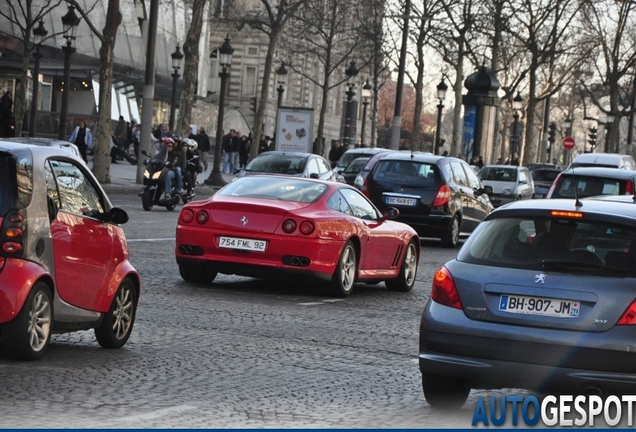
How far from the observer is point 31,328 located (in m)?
8.55

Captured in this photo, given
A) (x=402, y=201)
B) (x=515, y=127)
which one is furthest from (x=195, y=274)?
(x=515, y=127)

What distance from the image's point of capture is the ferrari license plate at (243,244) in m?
14.2

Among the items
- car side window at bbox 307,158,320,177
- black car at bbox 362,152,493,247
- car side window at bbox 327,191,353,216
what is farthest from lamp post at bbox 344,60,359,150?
car side window at bbox 327,191,353,216

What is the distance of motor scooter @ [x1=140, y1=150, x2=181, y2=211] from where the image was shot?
28.1m

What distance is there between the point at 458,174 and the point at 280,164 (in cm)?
578

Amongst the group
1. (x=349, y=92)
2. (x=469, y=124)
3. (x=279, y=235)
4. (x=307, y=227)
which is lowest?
(x=279, y=235)

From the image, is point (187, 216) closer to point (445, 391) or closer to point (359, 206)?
point (359, 206)

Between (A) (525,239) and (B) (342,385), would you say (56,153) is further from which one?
(A) (525,239)

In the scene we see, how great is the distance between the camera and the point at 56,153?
9234mm

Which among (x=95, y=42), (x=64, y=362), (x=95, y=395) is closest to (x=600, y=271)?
(x=95, y=395)

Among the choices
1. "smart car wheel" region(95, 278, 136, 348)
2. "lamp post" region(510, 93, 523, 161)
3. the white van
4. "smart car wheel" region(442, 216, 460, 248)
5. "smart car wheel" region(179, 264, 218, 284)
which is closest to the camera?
"smart car wheel" region(95, 278, 136, 348)

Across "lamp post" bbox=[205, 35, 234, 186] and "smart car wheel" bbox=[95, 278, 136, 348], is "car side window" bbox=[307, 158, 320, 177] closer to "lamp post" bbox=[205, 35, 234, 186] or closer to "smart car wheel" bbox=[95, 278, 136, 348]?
"lamp post" bbox=[205, 35, 234, 186]

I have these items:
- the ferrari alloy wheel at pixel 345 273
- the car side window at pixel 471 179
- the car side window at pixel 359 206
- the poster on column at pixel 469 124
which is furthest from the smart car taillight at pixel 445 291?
the poster on column at pixel 469 124

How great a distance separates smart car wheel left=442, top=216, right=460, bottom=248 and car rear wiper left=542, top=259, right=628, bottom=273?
1662 centimetres
